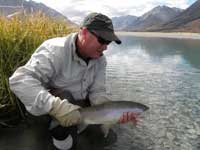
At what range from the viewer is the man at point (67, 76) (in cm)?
424

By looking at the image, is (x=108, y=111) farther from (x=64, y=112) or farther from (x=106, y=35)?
(x=106, y=35)

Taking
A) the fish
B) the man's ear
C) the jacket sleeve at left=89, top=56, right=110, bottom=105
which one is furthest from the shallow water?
the man's ear

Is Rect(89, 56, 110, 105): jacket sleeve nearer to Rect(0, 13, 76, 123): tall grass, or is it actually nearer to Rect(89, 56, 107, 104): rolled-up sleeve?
Rect(89, 56, 107, 104): rolled-up sleeve

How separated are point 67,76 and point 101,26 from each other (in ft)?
2.61

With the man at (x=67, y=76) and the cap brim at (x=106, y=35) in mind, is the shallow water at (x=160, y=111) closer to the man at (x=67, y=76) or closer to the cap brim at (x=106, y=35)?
the man at (x=67, y=76)

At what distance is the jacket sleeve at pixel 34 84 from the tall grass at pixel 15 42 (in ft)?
4.89

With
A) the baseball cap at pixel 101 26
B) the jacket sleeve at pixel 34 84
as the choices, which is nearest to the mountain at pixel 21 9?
the jacket sleeve at pixel 34 84

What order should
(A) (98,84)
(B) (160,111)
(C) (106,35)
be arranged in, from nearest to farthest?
1. (C) (106,35)
2. (A) (98,84)
3. (B) (160,111)

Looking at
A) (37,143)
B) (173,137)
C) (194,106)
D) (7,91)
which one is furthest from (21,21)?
(194,106)

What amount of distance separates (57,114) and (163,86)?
7.76 meters

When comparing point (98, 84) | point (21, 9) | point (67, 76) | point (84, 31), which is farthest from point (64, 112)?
point (21, 9)

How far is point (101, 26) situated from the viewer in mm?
4406

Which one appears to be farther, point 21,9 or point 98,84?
point 21,9

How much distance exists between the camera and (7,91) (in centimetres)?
602
